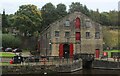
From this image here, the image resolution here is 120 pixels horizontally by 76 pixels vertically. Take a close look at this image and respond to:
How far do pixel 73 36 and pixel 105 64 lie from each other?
461 inches

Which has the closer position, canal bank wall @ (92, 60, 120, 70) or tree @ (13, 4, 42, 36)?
canal bank wall @ (92, 60, 120, 70)

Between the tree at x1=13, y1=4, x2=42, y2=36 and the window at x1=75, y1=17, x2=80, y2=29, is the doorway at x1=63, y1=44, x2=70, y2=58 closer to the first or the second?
the window at x1=75, y1=17, x2=80, y2=29

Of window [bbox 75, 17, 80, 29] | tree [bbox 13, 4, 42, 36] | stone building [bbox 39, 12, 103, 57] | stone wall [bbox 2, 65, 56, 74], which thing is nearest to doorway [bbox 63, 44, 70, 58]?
stone building [bbox 39, 12, 103, 57]

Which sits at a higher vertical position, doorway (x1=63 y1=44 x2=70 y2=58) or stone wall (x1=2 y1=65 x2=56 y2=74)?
doorway (x1=63 y1=44 x2=70 y2=58)

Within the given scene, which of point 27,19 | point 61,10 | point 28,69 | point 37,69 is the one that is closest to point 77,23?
point 27,19

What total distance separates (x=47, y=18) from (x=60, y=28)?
40.5 metres

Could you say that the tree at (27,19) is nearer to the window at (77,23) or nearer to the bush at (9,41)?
the bush at (9,41)

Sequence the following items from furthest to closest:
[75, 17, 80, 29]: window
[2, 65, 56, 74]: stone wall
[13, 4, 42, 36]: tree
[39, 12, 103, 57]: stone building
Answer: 1. [13, 4, 42, 36]: tree
2. [75, 17, 80, 29]: window
3. [39, 12, 103, 57]: stone building
4. [2, 65, 56, 74]: stone wall

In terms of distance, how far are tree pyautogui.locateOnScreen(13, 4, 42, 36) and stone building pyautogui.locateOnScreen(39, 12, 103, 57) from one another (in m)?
15.9

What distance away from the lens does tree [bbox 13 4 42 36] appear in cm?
7944

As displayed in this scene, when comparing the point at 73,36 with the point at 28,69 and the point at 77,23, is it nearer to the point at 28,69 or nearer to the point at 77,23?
the point at 77,23

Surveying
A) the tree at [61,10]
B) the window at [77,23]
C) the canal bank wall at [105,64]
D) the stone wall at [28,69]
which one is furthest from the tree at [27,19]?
the stone wall at [28,69]

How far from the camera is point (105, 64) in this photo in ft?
180

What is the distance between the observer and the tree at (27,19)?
79.4m
